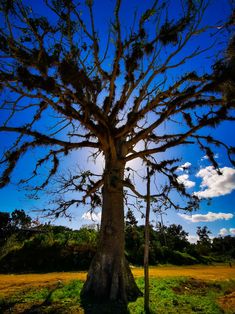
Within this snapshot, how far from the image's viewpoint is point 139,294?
959 cm

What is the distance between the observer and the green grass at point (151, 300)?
25.0ft

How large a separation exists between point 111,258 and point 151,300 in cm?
179

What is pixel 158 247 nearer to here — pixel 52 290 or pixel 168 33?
pixel 52 290

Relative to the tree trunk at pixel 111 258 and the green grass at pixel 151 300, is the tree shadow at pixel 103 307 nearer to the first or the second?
the green grass at pixel 151 300

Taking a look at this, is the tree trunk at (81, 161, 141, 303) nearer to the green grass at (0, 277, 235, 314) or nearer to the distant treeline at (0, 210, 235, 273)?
the green grass at (0, 277, 235, 314)

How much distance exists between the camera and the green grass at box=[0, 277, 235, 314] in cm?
761

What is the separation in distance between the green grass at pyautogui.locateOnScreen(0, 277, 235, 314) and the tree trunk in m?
0.54

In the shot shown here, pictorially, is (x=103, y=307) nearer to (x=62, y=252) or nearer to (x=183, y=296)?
(x=183, y=296)

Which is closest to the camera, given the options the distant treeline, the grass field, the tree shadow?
the tree shadow

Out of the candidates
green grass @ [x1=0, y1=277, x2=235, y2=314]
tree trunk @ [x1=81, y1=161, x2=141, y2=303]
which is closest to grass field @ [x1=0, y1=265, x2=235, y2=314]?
green grass @ [x1=0, y1=277, x2=235, y2=314]

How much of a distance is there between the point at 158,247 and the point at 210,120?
16.7 meters

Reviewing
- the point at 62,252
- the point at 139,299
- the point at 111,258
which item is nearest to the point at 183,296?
the point at 139,299

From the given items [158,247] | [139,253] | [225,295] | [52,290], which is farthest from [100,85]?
[158,247]

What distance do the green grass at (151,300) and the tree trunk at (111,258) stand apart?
0.54 meters
